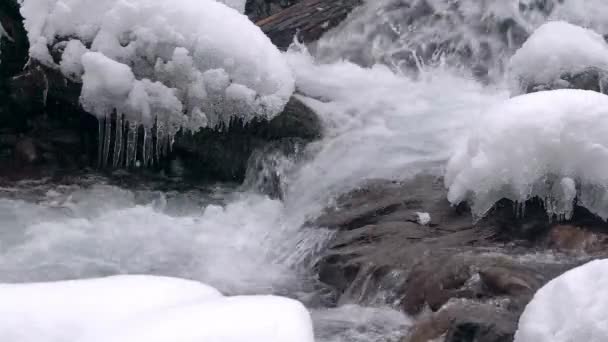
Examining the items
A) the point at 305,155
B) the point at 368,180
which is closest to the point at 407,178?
the point at 368,180

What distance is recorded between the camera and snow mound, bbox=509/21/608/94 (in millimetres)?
6062

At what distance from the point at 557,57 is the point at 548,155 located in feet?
6.55

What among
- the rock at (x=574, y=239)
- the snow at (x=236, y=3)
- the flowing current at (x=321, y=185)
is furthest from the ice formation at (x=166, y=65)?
the snow at (x=236, y=3)

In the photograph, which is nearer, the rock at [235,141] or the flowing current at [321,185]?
the flowing current at [321,185]

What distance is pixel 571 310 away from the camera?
108 inches

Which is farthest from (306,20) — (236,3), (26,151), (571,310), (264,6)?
(571,310)

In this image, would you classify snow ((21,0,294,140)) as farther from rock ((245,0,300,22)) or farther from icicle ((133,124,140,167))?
rock ((245,0,300,22))

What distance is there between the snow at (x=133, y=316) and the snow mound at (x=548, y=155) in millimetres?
2286

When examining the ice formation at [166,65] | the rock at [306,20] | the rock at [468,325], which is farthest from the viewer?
the rock at [306,20]

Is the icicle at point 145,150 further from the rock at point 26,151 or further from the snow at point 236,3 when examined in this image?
the snow at point 236,3

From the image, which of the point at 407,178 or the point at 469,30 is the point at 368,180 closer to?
the point at 407,178

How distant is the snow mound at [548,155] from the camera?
4305mm

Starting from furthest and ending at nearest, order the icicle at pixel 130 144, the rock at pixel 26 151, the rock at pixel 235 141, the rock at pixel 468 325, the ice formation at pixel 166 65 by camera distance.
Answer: the rock at pixel 26 151 → the rock at pixel 235 141 → the icicle at pixel 130 144 → the ice formation at pixel 166 65 → the rock at pixel 468 325

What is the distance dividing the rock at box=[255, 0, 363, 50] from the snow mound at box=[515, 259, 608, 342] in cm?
506
